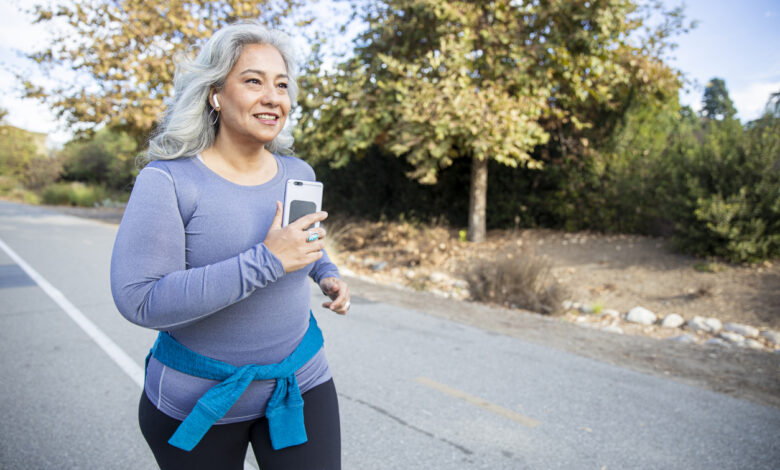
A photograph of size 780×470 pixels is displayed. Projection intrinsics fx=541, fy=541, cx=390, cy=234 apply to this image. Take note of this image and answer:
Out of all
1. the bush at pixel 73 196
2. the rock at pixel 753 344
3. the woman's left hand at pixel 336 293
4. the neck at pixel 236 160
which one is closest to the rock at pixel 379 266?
the rock at pixel 753 344

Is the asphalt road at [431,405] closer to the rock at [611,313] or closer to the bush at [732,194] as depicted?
the rock at [611,313]

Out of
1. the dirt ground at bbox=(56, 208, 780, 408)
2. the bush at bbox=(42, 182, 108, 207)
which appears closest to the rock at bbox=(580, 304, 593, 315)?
the dirt ground at bbox=(56, 208, 780, 408)

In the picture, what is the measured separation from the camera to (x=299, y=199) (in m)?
Answer: 1.61

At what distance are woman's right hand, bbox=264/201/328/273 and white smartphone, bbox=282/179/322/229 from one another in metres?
0.04

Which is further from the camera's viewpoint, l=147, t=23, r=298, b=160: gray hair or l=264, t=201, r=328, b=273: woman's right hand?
l=147, t=23, r=298, b=160: gray hair

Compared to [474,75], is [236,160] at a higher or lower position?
lower

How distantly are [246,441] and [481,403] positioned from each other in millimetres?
2754

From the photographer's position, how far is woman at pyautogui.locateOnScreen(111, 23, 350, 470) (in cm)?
144

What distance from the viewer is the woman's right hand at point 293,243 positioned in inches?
58.9

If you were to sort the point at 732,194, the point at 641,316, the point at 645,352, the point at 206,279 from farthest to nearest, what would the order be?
the point at 732,194
the point at 641,316
the point at 645,352
the point at 206,279

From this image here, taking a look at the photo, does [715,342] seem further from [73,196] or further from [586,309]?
[73,196]

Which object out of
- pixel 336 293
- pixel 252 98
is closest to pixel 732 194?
pixel 336 293

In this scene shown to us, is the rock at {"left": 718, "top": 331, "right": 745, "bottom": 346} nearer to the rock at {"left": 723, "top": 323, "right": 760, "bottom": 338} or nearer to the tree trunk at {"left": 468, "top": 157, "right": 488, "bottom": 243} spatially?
the rock at {"left": 723, "top": 323, "right": 760, "bottom": 338}

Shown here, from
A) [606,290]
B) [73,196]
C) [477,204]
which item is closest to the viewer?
[606,290]
